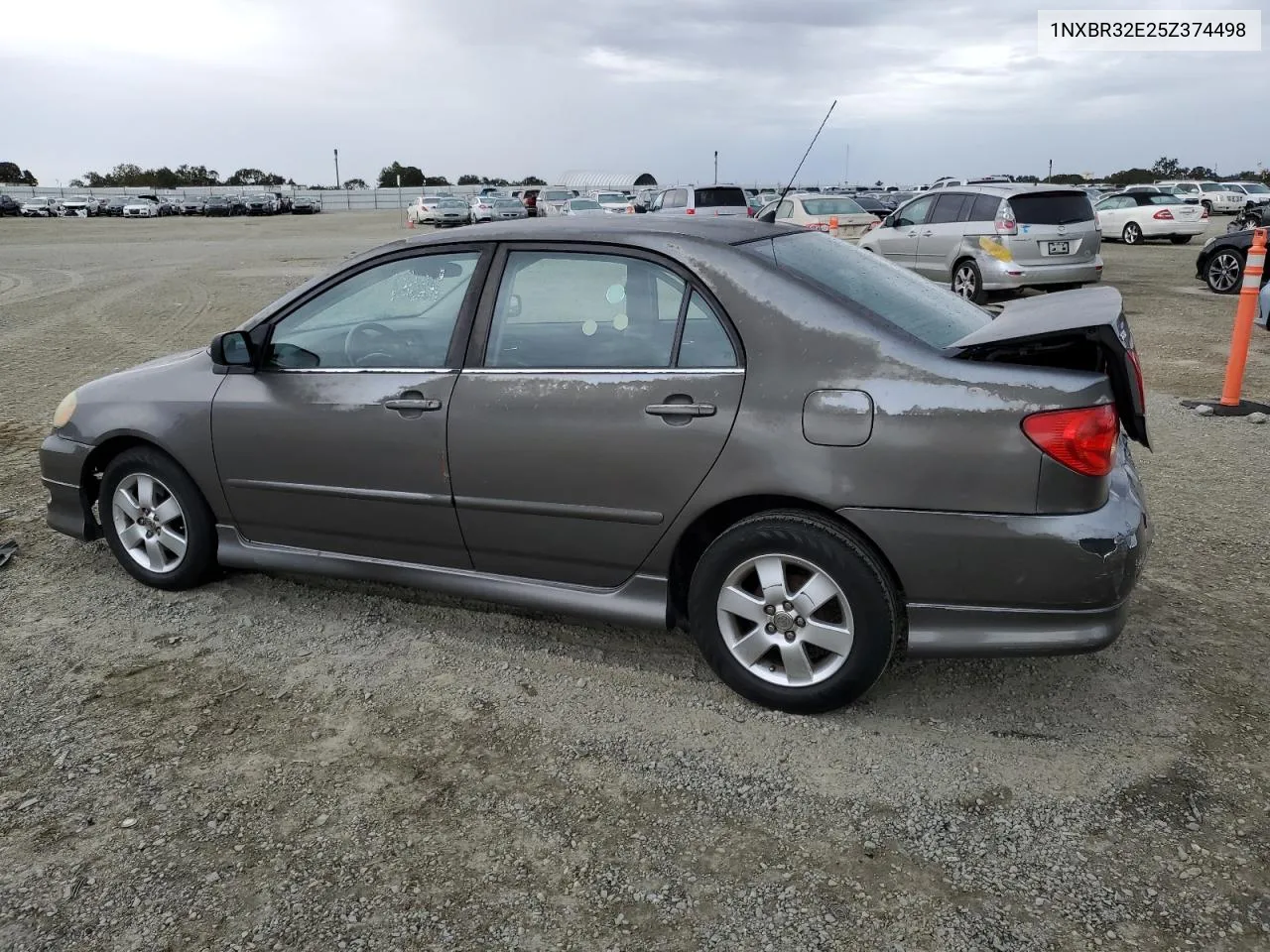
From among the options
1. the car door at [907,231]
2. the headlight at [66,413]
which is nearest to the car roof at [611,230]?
the headlight at [66,413]

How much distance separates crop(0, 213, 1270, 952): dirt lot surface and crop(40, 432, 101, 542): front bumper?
0.81ft

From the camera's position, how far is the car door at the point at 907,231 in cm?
1449

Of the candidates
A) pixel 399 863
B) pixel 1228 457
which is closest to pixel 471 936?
pixel 399 863

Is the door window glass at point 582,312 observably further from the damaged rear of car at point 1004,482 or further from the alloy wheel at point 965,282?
the alloy wheel at point 965,282

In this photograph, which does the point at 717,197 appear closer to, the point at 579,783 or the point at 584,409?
→ the point at 584,409

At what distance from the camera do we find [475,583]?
378 cm

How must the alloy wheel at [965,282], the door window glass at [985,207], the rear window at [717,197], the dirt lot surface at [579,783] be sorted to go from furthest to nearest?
the rear window at [717,197]
the alloy wheel at [965,282]
the door window glass at [985,207]
the dirt lot surface at [579,783]

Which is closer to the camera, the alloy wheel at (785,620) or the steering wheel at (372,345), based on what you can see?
the alloy wheel at (785,620)

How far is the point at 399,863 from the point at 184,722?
1.16 m

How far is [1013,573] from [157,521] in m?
3.54

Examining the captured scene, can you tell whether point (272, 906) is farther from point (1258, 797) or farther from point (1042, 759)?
point (1258, 797)

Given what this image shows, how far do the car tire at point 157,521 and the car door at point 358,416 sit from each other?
238mm

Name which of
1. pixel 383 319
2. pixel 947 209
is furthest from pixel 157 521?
pixel 947 209

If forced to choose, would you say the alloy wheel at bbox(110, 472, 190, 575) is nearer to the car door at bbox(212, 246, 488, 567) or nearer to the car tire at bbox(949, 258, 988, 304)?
the car door at bbox(212, 246, 488, 567)
